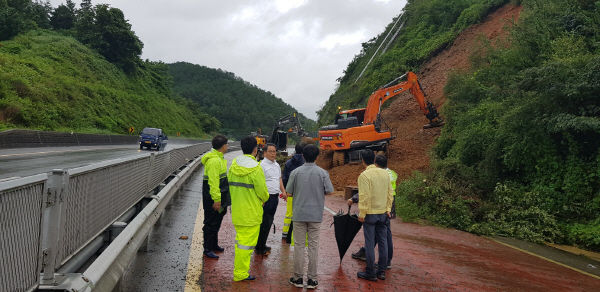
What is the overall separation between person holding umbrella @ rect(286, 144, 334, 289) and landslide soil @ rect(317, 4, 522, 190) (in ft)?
36.7

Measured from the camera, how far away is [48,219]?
126 inches

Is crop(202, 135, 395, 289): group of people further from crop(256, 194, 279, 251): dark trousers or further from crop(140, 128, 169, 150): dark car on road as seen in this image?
crop(140, 128, 169, 150): dark car on road

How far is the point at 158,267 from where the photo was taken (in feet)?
17.5

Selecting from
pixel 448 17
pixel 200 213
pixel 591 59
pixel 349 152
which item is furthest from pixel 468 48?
pixel 200 213

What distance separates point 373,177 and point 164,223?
457 centimetres

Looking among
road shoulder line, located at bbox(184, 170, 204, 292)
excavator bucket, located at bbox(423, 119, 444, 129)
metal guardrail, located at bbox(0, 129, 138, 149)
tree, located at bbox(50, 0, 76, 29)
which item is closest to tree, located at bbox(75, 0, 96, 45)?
tree, located at bbox(50, 0, 76, 29)

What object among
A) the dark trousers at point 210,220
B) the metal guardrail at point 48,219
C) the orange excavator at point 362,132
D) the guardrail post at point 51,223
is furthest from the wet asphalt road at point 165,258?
the orange excavator at point 362,132

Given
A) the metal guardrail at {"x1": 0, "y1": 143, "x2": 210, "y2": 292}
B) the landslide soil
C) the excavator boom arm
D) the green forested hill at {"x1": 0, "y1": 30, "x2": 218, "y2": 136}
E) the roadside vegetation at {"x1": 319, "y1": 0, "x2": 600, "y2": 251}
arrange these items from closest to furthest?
1. the metal guardrail at {"x1": 0, "y1": 143, "x2": 210, "y2": 292}
2. the roadside vegetation at {"x1": 319, "y1": 0, "x2": 600, "y2": 251}
3. the landslide soil
4. the excavator boom arm
5. the green forested hill at {"x1": 0, "y1": 30, "x2": 218, "y2": 136}

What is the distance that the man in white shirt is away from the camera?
20.4 feet

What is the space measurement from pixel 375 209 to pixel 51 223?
384 cm

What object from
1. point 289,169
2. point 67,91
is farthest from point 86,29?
point 289,169

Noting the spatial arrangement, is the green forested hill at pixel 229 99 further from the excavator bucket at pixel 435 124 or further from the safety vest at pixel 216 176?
the safety vest at pixel 216 176

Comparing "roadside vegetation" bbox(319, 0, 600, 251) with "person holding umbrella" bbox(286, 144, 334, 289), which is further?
"roadside vegetation" bbox(319, 0, 600, 251)

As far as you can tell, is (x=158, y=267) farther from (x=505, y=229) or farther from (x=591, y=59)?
(x=591, y=59)
